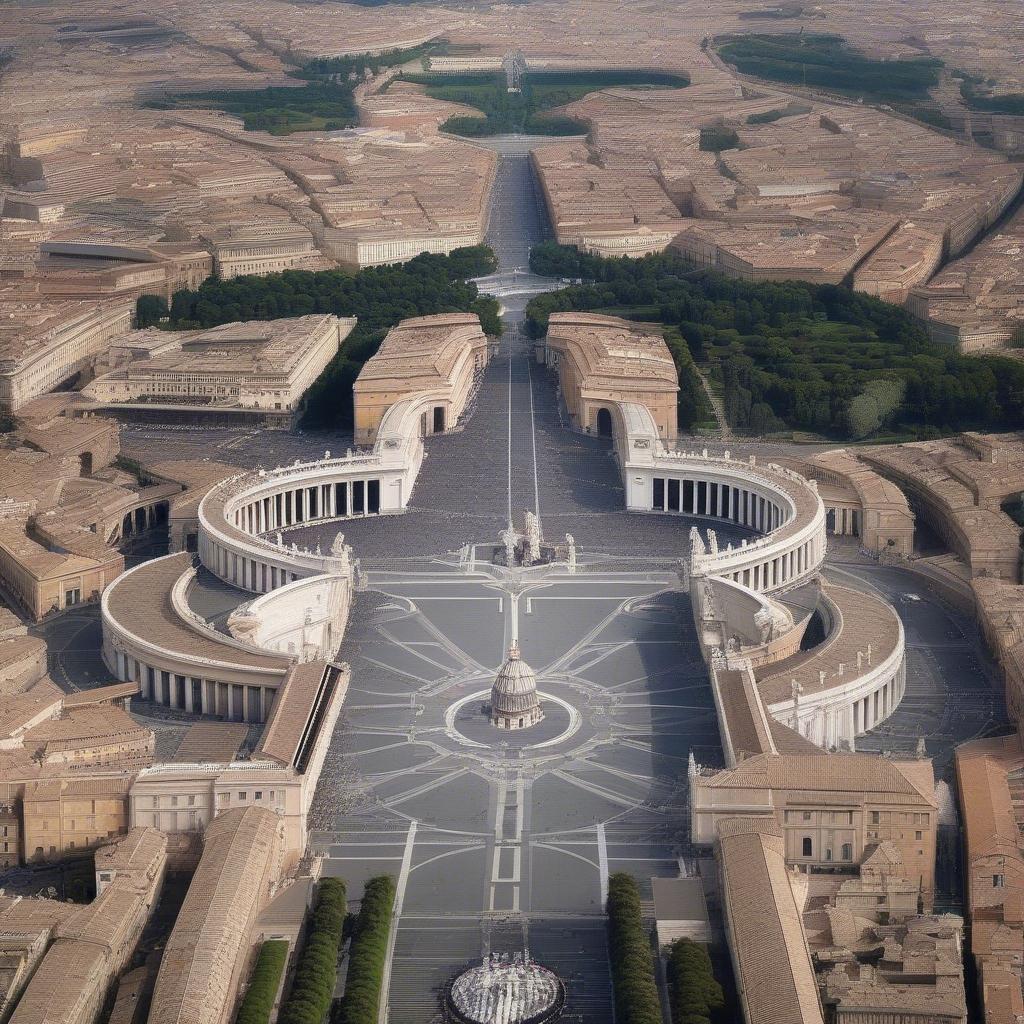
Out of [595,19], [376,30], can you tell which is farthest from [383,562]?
[595,19]

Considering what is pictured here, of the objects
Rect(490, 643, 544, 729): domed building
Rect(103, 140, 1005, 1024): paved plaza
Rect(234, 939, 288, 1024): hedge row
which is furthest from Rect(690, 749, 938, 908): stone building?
Rect(234, 939, 288, 1024): hedge row

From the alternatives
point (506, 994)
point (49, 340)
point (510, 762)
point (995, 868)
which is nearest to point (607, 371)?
point (49, 340)

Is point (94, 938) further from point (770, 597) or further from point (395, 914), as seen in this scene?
point (770, 597)

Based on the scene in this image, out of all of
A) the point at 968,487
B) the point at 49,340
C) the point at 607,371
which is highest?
the point at 607,371

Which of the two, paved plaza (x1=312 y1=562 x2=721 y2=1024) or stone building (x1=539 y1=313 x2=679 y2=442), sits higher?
paved plaza (x1=312 y1=562 x2=721 y2=1024)

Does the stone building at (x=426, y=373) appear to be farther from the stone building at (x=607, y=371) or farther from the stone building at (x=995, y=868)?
the stone building at (x=995, y=868)

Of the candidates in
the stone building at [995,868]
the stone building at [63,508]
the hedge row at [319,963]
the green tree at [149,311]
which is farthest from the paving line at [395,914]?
the green tree at [149,311]

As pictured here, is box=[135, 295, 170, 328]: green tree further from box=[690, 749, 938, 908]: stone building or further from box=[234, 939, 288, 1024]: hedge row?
box=[234, 939, 288, 1024]: hedge row
